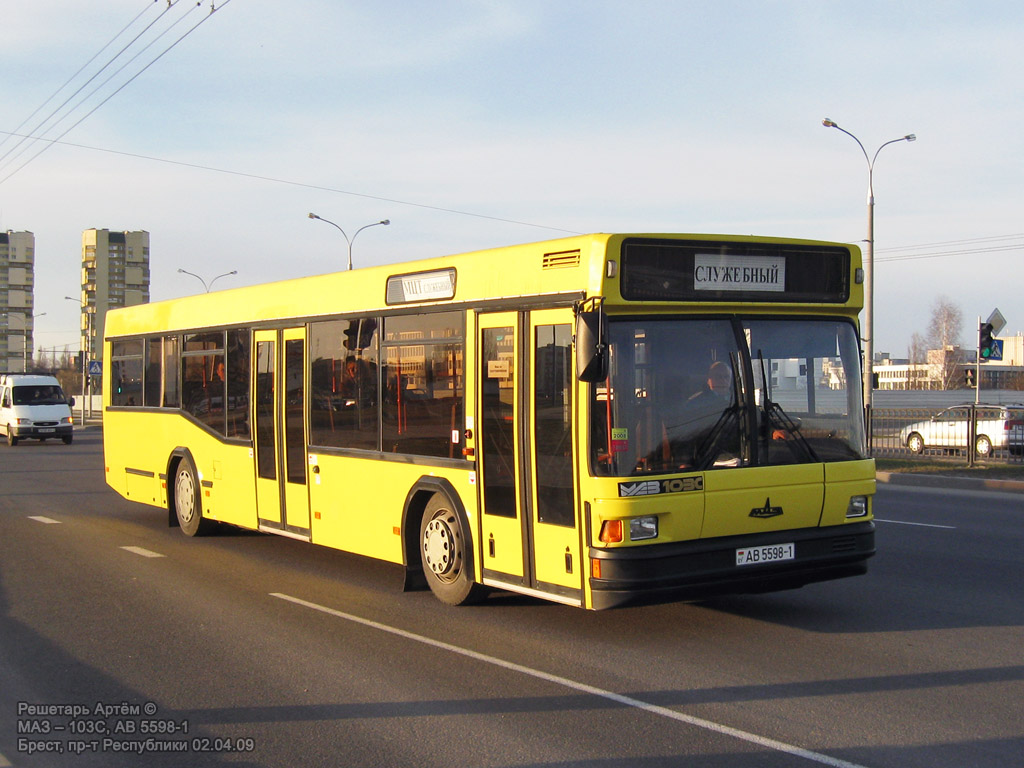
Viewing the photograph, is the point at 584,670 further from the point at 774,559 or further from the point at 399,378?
the point at 399,378

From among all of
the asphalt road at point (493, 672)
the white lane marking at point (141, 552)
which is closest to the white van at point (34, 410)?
the white lane marking at point (141, 552)

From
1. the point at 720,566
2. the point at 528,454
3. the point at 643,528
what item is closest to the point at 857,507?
the point at 720,566

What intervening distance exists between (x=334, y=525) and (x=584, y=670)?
13.9 feet

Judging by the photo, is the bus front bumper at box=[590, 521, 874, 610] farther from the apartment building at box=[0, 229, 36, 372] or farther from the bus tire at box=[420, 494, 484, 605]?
the apartment building at box=[0, 229, 36, 372]

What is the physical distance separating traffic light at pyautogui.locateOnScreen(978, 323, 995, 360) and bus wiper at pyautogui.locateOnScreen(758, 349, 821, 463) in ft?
63.1

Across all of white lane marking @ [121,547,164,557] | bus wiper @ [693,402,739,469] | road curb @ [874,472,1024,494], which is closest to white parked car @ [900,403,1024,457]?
road curb @ [874,472,1024,494]

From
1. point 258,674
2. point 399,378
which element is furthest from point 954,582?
point 258,674

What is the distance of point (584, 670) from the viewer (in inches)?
269

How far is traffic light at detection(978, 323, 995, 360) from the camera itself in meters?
24.6

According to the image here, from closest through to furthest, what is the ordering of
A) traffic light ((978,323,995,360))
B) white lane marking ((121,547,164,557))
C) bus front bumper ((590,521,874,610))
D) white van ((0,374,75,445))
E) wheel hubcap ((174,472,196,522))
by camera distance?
bus front bumper ((590,521,874,610)), white lane marking ((121,547,164,557)), wheel hubcap ((174,472,196,522)), traffic light ((978,323,995,360)), white van ((0,374,75,445))

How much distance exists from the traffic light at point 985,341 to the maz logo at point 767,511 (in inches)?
771

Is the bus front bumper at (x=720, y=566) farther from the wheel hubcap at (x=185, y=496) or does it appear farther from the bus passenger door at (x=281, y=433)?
the wheel hubcap at (x=185, y=496)

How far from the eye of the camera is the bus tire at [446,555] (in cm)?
852

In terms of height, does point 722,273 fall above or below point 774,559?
above
